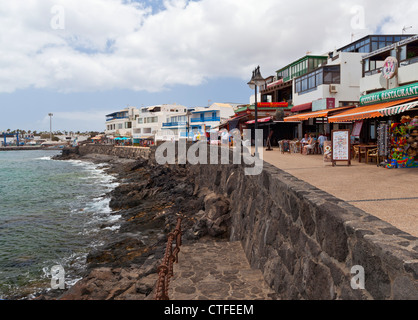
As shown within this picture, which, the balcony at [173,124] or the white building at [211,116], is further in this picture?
the balcony at [173,124]

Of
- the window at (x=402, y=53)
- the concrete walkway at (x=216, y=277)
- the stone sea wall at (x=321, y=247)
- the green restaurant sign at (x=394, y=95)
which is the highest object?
the window at (x=402, y=53)

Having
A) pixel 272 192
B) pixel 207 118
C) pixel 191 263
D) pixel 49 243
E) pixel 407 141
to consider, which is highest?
pixel 207 118

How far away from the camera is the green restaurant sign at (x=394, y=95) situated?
1178cm

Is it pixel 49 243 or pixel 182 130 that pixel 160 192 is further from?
pixel 182 130

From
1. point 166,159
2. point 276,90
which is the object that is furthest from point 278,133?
point 166,159

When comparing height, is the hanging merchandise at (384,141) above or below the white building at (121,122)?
below

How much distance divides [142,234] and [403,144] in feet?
33.9

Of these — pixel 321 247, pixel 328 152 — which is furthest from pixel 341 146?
pixel 321 247

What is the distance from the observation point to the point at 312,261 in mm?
4180

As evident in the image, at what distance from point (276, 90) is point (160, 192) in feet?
73.6

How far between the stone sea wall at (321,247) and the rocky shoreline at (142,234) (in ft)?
8.97

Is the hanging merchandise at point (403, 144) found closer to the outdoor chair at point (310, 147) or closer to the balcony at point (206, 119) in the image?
the outdoor chair at point (310, 147)

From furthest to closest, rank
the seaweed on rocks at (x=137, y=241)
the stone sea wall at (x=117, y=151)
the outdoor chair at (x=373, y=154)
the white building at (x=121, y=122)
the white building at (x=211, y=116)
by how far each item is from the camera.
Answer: the white building at (x=121, y=122) < the white building at (x=211, y=116) < the stone sea wall at (x=117, y=151) < the outdoor chair at (x=373, y=154) < the seaweed on rocks at (x=137, y=241)

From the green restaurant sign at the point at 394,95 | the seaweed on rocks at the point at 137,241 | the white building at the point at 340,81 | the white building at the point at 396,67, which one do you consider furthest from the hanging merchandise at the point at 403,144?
the white building at the point at 340,81
